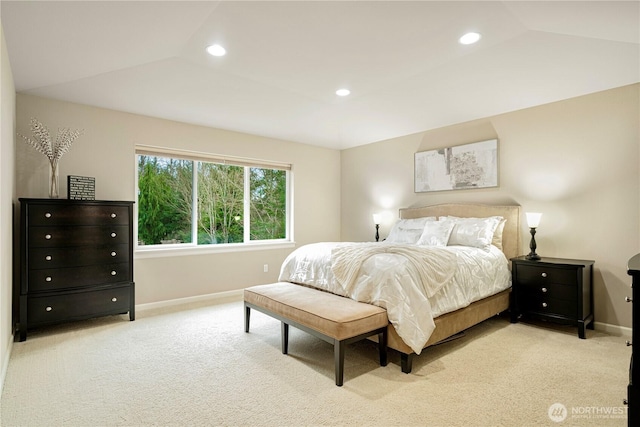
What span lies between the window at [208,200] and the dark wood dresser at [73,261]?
0.63m

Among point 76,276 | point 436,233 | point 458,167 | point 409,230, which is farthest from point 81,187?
point 458,167

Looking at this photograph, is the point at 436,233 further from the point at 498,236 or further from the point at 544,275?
the point at 544,275

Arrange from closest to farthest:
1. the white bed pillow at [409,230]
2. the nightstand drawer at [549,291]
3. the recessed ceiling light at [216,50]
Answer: the recessed ceiling light at [216,50] < the nightstand drawer at [549,291] < the white bed pillow at [409,230]

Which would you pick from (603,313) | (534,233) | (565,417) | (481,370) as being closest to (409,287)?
(481,370)

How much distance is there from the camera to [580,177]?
3541mm

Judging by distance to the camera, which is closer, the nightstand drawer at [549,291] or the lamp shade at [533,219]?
the nightstand drawer at [549,291]

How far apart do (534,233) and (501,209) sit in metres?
0.52

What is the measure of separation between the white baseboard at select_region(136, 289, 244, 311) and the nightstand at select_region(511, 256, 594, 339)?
11.2ft

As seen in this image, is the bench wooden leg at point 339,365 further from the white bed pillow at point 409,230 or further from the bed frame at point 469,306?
the white bed pillow at point 409,230

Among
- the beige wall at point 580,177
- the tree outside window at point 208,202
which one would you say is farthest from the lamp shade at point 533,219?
the tree outside window at point 208,202

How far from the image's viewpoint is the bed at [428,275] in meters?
2.52

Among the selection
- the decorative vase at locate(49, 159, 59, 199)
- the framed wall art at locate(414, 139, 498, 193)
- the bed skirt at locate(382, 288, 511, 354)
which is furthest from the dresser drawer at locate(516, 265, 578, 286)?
the decorative vase at locate(49, 159, 59, 199)

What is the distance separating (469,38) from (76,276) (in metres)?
4.17

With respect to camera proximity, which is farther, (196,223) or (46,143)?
(196,223)
